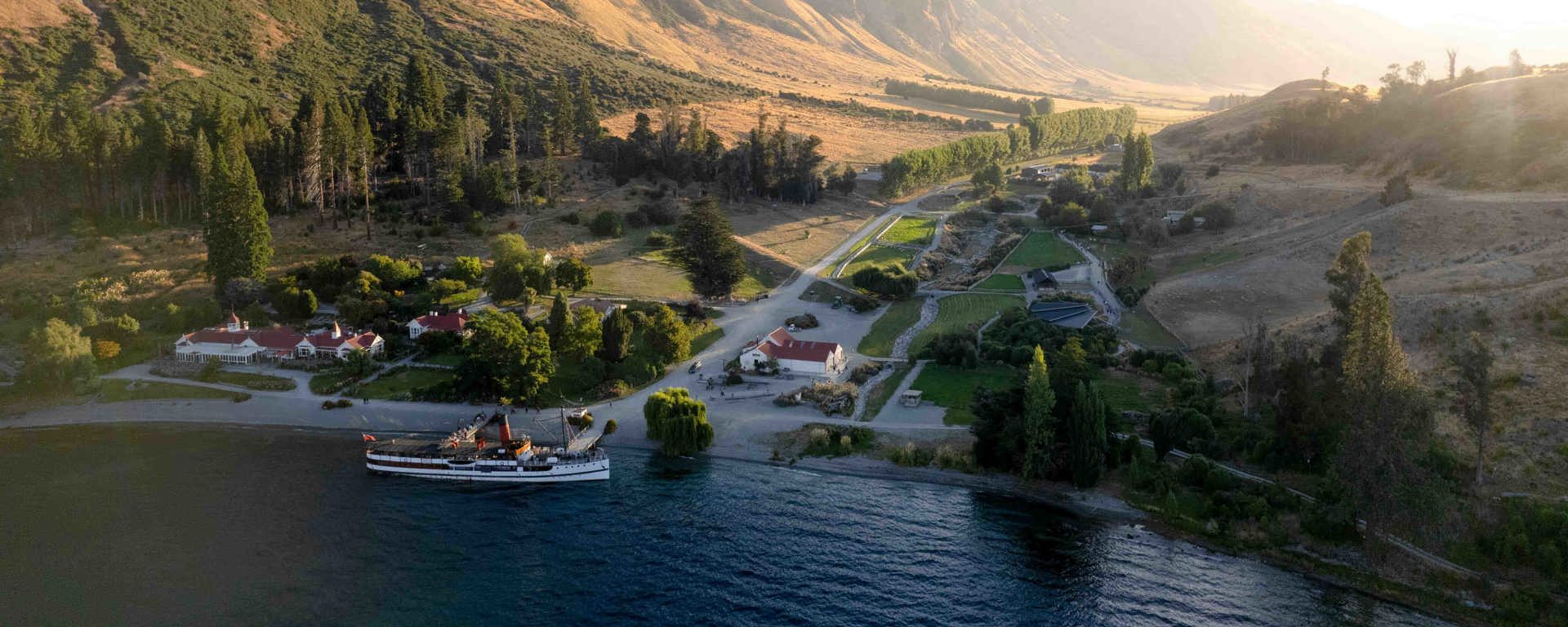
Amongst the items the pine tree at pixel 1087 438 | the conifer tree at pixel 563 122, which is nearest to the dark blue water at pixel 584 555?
the pine tree at pixel 1087 438

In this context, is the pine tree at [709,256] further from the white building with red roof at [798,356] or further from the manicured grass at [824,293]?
the white building with red roof at [798,356]

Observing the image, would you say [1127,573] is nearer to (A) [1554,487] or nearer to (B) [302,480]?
(A) [1554,487]

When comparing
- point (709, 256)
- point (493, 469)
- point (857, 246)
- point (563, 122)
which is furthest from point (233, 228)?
point (857, 246)

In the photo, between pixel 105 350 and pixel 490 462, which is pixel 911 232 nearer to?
pixel 490 462

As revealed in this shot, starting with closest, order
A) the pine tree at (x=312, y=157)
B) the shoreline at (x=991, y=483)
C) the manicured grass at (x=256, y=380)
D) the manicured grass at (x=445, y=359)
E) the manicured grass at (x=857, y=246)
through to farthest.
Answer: the shoreline at (x=991, y=483) < the manicured grass at (x=256, y=380) < the manicured grass at (x=445, y=359) < the pine tree at (x=312, y=157) < the manicured grass at (x=857, y=246)

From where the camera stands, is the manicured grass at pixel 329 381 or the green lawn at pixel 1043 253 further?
the green lawn at pixel 1043 253

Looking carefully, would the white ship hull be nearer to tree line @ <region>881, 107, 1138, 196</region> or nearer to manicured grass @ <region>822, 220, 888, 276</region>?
manicured grass @ <region>822, 220, 888, 276</region>

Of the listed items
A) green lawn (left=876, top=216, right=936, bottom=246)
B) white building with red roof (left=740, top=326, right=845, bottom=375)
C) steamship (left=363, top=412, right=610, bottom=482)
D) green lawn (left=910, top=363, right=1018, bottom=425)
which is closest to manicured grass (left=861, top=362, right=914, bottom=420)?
green lawn (left=910, top=363, right=1018, bottom=425)
